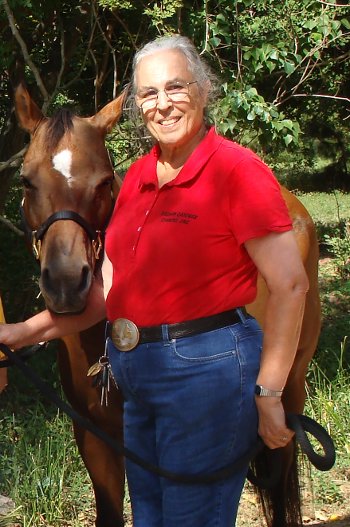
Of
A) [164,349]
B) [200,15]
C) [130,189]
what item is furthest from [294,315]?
[200,15]

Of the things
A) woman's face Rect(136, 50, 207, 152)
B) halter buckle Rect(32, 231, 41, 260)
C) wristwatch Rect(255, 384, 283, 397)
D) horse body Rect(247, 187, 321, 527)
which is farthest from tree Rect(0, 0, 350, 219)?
→ wristwatch Rect(255, 384, 283, 397)

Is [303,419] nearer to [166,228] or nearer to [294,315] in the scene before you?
[294,315]

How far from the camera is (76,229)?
263 cm

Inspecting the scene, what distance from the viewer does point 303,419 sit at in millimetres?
2113

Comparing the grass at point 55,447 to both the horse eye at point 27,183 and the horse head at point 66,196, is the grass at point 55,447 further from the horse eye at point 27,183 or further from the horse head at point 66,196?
the horse eye at point 27,183

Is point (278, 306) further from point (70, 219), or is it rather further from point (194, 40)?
point (194, 40)

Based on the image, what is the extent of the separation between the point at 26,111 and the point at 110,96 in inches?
144

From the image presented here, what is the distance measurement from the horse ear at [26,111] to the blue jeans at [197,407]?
1263 millimetres

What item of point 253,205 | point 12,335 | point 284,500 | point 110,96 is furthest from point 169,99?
point 110,96

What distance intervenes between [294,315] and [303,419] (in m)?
0.34

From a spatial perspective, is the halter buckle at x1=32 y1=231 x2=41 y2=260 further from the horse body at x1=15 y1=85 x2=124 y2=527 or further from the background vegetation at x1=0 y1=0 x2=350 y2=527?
the background vegetation at x1=0 y1=0 x2=350 y2=527

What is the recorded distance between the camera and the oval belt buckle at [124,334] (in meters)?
2.04

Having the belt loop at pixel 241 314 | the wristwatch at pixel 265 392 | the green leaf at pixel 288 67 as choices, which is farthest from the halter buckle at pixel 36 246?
the green leaf at pixel 288 67

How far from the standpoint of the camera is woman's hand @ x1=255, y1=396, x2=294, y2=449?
198 centimetres
